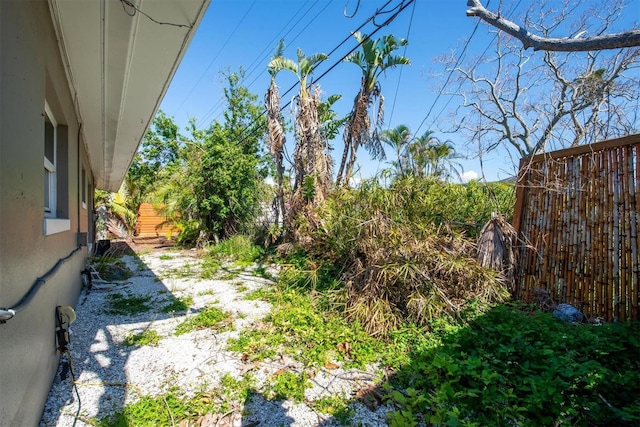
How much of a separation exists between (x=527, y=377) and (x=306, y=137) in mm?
7411

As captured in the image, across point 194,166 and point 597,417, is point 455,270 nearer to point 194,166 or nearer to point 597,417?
point 597,417

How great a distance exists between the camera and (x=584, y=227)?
13.5 ft

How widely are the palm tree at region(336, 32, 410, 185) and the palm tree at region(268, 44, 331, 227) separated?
66 centimetres

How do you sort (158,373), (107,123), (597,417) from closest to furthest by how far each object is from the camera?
(597,417) < (158,373) < (107,123)

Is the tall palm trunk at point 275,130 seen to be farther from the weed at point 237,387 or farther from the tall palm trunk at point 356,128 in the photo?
the weed at point 237,387

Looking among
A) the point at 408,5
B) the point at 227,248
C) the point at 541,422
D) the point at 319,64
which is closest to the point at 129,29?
the point at 408,5

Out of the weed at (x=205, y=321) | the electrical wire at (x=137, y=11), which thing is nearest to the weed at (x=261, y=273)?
the weed at (x=205, y=321)

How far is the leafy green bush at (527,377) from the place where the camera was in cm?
233

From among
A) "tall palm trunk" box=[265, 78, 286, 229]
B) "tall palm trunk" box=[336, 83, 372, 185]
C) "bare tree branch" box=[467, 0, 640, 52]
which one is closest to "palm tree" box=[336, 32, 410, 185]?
"tall palm trunk" box=[336, 83, 372, 185]

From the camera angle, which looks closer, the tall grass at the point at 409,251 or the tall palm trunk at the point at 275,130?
the tall grass at the point at 409,251

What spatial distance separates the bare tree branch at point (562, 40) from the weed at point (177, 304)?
5554mm

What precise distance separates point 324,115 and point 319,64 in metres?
1.62

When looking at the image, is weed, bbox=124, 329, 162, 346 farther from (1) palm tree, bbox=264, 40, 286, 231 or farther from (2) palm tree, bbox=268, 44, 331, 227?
(1) palm tree, bbox=264, 40, 286, 231

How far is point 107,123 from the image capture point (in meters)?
4.89
